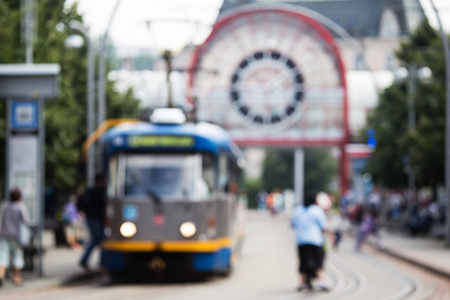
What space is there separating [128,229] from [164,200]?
2.28ft

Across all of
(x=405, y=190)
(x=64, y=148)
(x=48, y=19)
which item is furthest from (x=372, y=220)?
(x=405, y=190)

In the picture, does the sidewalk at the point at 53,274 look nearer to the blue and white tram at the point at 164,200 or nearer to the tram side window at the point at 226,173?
the blue and white tram at the point at 164,200

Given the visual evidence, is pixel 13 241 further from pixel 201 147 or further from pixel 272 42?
pixel 272 42

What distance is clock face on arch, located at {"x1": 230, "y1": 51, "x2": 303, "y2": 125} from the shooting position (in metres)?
79.9

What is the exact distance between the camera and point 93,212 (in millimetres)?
20266

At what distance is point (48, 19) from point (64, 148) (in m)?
4.86

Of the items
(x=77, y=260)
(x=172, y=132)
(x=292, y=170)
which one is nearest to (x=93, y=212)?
(x=172, y=132)

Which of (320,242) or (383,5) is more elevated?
(383,5)

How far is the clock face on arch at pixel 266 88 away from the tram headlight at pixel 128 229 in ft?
204

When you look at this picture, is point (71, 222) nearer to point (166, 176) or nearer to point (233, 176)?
point (233, 176)

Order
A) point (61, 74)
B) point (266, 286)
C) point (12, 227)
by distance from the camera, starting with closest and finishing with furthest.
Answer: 1. point (12, 227)
2. point (266, 286)
3. point (61, 74)

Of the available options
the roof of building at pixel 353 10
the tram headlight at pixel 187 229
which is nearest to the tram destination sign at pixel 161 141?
the tram headlight at pixel 187 229

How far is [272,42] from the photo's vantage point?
82.4m

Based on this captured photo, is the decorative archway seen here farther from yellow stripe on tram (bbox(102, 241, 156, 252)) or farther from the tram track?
yellow stripe on tram (bbox(102, 241, 156, 252))
